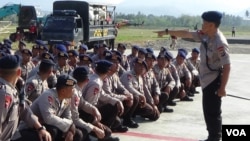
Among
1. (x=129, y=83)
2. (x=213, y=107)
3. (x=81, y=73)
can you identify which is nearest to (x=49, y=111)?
(x=81, y=73)

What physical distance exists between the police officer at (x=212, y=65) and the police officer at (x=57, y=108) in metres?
1.68

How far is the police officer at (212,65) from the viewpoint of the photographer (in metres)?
5.45

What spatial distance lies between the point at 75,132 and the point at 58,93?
0.54 meters

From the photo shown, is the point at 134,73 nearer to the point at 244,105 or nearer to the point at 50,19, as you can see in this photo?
the point at 244,105

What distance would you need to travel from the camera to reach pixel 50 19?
19484 millimetres

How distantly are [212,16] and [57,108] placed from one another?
2087 millimetres

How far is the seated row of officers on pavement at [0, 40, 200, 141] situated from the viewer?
4.02m

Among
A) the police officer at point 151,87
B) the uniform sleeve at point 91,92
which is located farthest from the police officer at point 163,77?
the uniform sleeve at point 91,92

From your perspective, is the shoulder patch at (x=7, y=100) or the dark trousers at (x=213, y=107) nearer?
the shoulder patch at (x=7, y=100)

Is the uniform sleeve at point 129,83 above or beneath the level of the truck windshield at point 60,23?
beneath

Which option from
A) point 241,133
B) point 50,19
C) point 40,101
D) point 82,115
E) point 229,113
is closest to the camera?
point 241,133

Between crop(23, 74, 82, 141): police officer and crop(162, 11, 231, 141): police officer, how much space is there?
1.68 metres

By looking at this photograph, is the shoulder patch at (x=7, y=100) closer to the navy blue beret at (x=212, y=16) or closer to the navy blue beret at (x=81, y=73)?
the navy blue beret at (x=81, y=73)

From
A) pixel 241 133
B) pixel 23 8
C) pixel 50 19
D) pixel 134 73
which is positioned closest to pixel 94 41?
pixel 50 19
